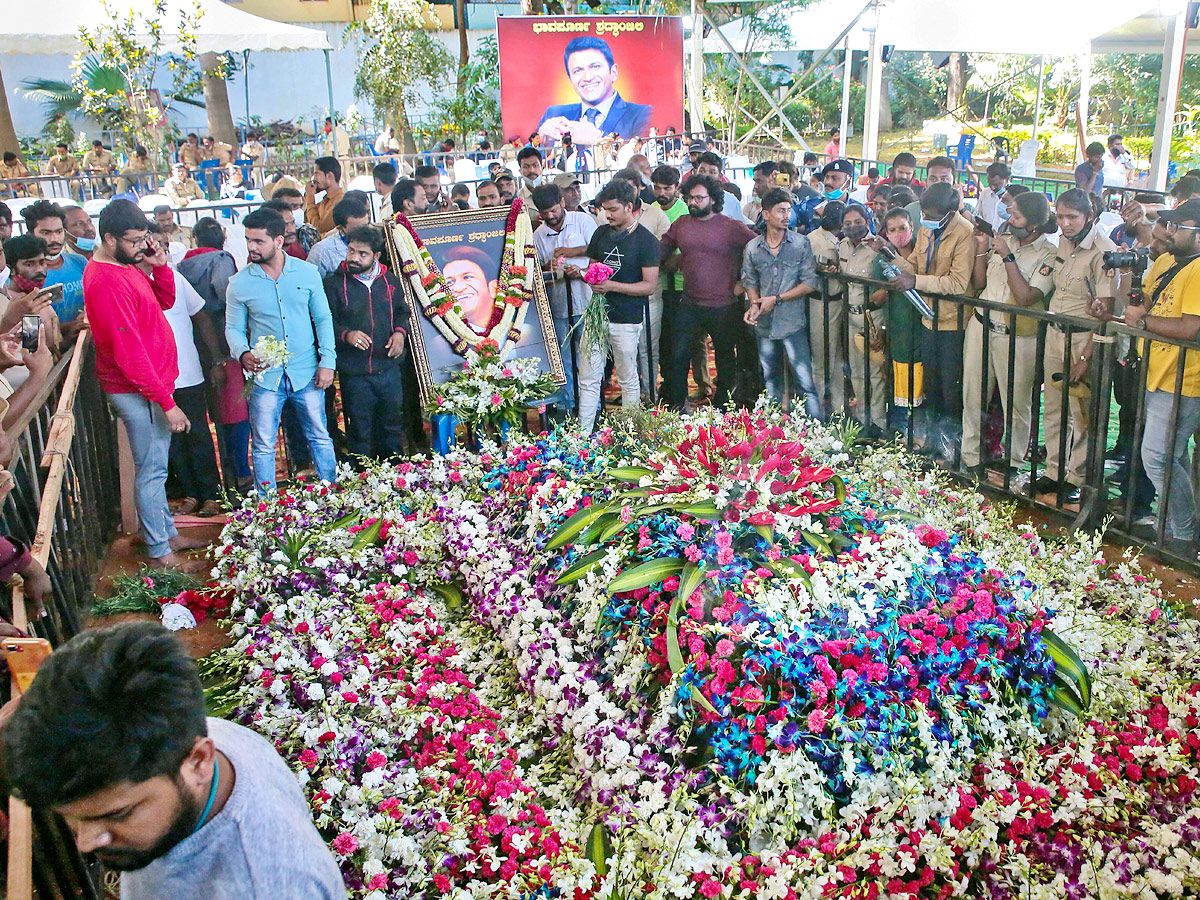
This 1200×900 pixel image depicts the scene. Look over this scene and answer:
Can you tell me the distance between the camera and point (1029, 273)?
6.16 metres

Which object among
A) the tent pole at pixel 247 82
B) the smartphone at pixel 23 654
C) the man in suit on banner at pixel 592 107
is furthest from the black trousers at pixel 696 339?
the tent pole at pixel 247 82

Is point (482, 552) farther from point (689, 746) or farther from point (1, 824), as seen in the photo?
point (1, 824)

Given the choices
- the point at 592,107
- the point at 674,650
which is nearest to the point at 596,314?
the point at 674,650

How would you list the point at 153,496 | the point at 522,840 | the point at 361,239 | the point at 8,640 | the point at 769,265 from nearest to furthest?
Answer: the point at 8,640
the point at 522,840
the point at 153,496
the point at 361,239
the point at 769,265

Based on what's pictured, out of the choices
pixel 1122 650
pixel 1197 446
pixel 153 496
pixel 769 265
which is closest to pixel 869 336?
pixel 769 265

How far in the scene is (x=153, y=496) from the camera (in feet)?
18.6

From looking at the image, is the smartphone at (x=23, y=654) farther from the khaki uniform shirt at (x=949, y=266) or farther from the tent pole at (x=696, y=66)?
the tent pole at (x=696, y=66)

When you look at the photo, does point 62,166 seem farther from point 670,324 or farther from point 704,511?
point 704,511

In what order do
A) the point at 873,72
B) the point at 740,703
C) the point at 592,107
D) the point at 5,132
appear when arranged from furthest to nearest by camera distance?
1. the point at 592,107
2. the point at 5,132
3. the point at 873,72
4. the point at 740,703

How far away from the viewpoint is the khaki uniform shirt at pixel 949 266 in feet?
21.3

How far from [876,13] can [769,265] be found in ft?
36.2

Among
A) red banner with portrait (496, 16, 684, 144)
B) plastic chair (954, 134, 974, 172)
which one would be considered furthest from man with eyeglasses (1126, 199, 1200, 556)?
red banner with portrait (496, 16, 684, 144)

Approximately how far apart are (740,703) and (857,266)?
4.61m

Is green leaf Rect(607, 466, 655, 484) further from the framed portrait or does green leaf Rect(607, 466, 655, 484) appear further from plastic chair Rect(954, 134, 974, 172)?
plastic chair Rect(954, 134, 974, 172)
